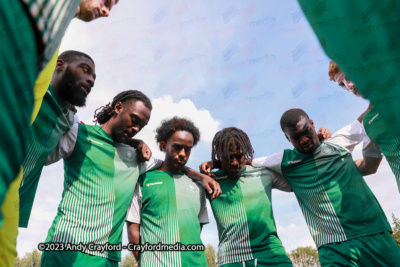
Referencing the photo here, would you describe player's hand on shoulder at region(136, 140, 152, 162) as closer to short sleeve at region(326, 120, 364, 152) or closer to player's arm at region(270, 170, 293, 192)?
player's arm at region(270, 170, 293, 192)

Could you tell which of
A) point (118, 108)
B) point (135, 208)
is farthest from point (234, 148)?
point (118, 108)

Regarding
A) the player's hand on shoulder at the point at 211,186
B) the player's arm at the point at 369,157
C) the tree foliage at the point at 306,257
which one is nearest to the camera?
the player's hand on shoulder at the point at 211,186

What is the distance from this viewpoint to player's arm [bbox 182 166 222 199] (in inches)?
136

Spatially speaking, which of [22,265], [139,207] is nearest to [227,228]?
[139,207]

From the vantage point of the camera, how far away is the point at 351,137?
13.1ft

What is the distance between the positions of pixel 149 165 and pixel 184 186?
493 mm

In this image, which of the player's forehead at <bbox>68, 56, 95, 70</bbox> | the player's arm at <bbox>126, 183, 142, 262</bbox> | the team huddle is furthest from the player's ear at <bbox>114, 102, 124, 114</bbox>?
the player's arm at <bbox>126, 183, 142, 262</bbox>

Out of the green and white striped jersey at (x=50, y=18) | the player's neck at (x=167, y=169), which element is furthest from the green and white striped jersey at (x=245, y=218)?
the green and white striped jersey at (x=50, y=18)

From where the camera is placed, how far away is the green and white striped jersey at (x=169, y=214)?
323cm

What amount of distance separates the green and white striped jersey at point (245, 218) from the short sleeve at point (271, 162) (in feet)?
0.42

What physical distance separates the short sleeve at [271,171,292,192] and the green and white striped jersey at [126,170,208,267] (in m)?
0.95

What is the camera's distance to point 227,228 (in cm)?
362

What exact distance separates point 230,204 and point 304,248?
221 feet

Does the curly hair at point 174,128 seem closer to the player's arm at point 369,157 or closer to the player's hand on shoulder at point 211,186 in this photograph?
the player's hand on shoulder at point 211,186
